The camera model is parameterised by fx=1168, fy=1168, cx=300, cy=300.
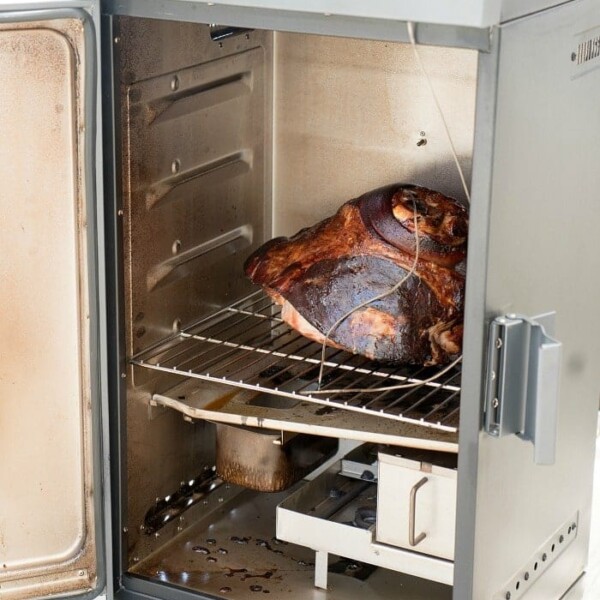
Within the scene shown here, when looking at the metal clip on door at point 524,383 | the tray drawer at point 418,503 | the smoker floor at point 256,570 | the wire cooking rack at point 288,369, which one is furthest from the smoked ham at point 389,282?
the smoker floor at point 256,570

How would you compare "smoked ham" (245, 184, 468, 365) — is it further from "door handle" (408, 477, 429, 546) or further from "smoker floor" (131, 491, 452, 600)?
"smoker floor" (131, 491, 452, 600)

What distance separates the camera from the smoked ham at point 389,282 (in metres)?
1.94

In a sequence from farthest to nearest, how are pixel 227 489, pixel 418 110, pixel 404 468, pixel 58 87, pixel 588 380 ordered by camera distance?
pixel 227 489, pixel 418 110, pixel 588 380, pixel 404 468, pixel 58 87

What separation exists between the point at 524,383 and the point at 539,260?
0.21m

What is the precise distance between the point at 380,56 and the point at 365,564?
3.13ft

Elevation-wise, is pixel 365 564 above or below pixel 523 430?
below

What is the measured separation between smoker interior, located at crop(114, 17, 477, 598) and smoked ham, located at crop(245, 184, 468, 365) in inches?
3.3

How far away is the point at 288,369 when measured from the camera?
6.89 ft

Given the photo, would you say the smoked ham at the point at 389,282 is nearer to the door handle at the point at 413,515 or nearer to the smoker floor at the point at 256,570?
the door handle at the point at 413,515

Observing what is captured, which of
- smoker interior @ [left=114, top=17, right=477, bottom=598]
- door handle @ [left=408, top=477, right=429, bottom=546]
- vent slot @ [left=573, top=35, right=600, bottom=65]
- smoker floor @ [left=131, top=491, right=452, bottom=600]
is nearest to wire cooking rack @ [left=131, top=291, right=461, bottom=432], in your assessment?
smoker interior @ [left=114, top=17, right=477, bottom=598]

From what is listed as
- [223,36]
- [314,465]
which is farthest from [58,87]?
[314,465]

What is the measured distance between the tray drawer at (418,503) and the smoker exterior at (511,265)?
0.10 m

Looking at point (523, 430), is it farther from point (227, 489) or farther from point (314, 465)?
point (227, 489)

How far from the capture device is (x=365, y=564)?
216 centimetres
